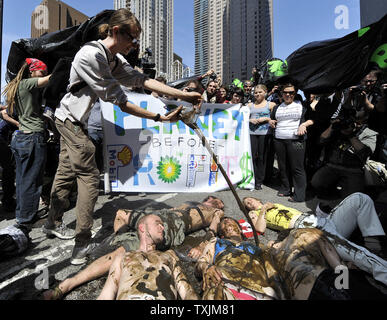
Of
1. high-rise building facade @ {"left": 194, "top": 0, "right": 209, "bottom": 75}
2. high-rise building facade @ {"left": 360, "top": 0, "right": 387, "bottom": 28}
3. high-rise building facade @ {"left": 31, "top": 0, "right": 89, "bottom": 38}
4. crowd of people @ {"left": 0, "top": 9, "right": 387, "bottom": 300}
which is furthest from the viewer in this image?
high-rise building facade @ {"left": 194, "top": 0, "right": 209, "bottom": 75}

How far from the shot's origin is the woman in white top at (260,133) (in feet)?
14.8

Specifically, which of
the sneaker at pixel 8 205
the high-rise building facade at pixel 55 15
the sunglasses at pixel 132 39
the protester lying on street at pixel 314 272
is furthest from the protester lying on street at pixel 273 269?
the high-rise building facade at pixel 55 15

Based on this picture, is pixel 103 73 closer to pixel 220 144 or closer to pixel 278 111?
pixel 220 144

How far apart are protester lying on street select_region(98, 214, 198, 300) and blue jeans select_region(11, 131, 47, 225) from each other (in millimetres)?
1640

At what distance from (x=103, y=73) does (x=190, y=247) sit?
172 cm

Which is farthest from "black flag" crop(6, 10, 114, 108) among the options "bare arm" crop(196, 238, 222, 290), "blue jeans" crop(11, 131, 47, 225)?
"bare arm" crop(196, 238, 222, 290)

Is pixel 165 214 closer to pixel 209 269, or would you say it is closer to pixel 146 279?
pixel 209 269

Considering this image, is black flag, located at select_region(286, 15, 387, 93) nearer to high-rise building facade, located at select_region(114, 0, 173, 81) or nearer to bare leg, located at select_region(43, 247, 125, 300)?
bare leg, located at select_region(43, 247, 125, 300)

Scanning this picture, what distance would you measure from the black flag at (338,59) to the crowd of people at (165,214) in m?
0.19

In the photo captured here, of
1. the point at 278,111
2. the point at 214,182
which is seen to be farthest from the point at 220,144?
the point at 278,111

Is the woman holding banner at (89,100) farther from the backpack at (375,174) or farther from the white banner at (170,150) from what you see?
the backpack at (375,174)

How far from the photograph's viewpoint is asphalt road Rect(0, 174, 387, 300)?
5.55 ft

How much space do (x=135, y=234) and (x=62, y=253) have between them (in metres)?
0.71

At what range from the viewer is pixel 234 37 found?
74.9m
